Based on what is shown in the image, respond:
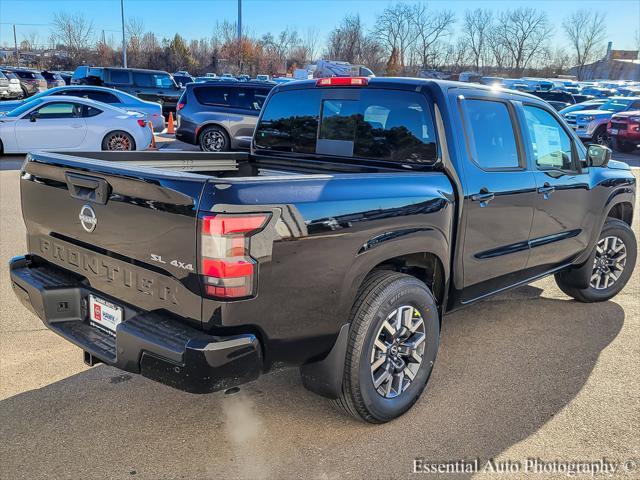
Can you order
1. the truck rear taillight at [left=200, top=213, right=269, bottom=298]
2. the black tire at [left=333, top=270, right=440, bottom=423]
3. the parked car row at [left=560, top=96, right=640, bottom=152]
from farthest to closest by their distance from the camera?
the parked car row at [left=560, top=96, right=640, bottom=152] < the black tire at [left=333, top=270, right=440, bottom=423] < the truck rear taillight at [left=200, top=213, right=269, bottom=298]

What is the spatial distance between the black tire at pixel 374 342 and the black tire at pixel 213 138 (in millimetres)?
11683

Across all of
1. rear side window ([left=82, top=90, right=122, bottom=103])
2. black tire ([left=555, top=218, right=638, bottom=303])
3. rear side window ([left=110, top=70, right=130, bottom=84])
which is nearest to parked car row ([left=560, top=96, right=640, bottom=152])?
rear side window ([left=82, top=90, right=122, bottom=103])

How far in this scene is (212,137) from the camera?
1430 cm

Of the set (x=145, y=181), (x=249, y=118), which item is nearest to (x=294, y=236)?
(x=145, y=181)

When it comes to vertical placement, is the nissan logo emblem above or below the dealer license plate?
above

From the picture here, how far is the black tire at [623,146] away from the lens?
19.2 metres

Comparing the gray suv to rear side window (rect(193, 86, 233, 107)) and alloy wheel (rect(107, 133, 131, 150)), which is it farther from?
alloy wheel (rect(107, 133, 131, 150))

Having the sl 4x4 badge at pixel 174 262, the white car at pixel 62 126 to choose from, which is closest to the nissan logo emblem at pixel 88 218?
the sl 4x4 badge at pixel 174 262

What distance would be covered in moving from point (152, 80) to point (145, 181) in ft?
69.5

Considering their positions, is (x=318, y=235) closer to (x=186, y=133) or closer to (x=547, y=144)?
(x=547, y=144)

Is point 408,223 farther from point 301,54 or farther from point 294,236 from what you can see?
point 301,54

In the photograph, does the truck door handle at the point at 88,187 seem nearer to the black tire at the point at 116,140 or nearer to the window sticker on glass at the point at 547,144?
the window sticker on glass at the point at 547,144

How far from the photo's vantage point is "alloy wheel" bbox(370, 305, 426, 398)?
312 cm

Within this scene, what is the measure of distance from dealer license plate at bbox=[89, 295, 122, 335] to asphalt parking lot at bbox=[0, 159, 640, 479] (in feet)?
2.04
